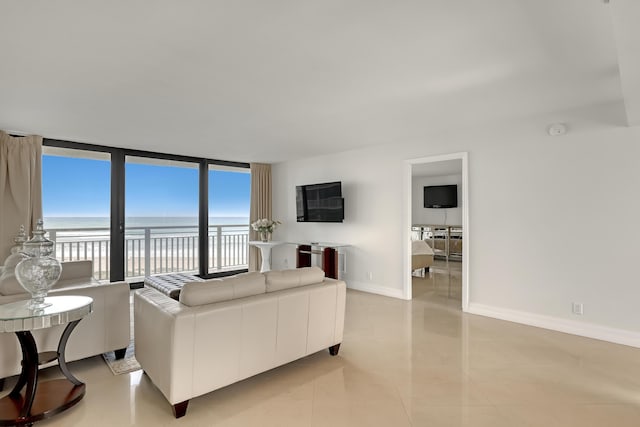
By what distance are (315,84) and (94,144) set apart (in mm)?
4145

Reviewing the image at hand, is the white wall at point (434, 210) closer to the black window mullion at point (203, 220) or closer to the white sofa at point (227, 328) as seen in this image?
the black window mullion at point (203, 220)

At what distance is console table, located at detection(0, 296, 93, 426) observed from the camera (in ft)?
6.26

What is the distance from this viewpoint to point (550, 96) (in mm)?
3143

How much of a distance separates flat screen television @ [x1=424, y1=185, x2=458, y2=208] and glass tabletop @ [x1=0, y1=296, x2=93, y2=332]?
8229 mm

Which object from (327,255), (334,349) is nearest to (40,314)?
(334,349)

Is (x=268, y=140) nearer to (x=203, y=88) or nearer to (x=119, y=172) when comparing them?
(x=203, y=88)

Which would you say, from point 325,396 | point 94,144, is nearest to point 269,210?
point 94,144

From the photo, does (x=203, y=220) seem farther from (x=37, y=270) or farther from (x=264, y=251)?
(x=37, y=270)

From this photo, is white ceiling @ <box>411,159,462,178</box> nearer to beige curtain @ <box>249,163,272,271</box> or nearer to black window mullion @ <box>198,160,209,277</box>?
beige curtain @ <box>249,163,272,271</box>

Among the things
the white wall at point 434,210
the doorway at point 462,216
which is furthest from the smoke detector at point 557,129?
the white wall at point 434,210

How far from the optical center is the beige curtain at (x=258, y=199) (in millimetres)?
7023

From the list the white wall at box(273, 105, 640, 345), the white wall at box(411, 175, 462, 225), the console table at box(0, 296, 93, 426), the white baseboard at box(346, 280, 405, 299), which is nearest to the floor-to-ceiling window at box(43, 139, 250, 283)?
the white baseboard at box(346, 280, 405, 299)

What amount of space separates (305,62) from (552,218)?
3.14m

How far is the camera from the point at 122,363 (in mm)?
2854
